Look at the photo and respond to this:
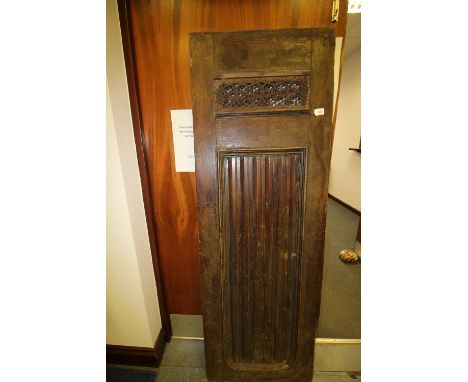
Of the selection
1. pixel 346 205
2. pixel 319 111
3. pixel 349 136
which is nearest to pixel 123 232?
pixel 319 111

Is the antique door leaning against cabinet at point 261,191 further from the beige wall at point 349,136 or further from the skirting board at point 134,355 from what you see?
the beige wall at point 349,136

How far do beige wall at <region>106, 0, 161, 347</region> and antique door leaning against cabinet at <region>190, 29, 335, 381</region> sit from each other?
1.29 feet

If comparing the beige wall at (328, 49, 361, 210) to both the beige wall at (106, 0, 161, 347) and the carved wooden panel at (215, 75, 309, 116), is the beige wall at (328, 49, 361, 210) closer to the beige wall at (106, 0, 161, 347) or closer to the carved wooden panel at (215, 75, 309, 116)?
the carved wooden panel at (215, 75, 309, 116)

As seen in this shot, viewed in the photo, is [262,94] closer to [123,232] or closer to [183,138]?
[183,138]

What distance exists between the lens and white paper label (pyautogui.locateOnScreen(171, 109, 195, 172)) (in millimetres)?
1000

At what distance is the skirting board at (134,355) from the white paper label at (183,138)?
1.08 metres

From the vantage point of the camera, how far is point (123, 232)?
3.20 feet

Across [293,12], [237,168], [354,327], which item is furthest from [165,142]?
[354,327]

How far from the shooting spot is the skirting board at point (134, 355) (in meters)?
1.11

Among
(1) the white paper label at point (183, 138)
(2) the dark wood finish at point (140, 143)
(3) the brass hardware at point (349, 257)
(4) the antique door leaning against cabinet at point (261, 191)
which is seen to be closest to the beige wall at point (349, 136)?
(3) the brass hardware at point (349, 257)

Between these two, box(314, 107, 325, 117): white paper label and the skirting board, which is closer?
box(314, 107, 325, 117): white paper label

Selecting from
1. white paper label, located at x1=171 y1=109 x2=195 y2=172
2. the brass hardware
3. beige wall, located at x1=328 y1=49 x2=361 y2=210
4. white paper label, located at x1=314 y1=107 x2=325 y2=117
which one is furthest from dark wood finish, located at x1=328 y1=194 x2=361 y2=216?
white paper label, located at x1=171 y1=109 x2=195 y2=172

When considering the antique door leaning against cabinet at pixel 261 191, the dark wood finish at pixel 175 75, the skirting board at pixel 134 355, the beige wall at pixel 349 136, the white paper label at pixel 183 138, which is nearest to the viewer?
the antique door leaning against cabinet at pixel 261 191
